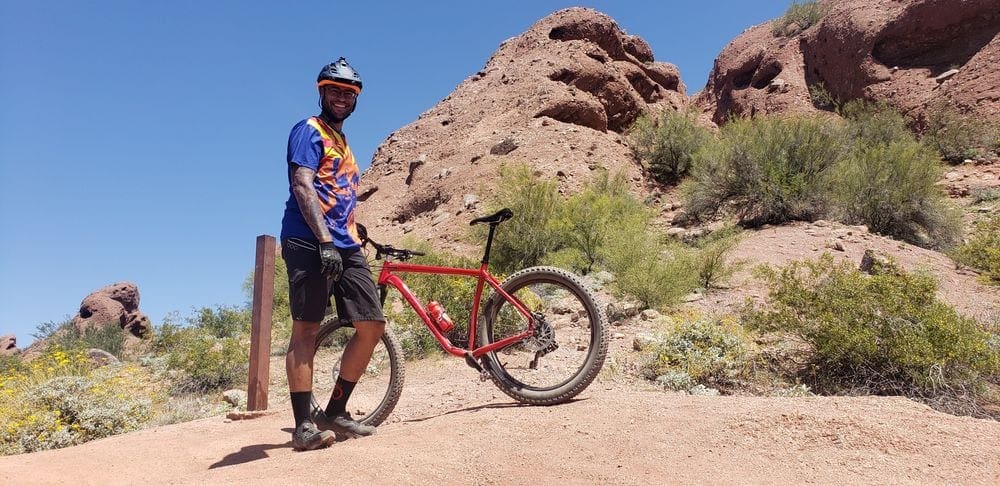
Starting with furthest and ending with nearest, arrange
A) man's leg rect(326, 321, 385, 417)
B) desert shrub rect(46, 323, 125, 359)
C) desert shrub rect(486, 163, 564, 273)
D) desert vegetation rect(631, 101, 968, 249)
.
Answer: desert shrub rect(46, 323, 125, 359) < desert vegetation rect(631, 101, 968, 249) < desert shrub rect(486, 163, 564, 273) < man's leg rect(326, 321, 385, 417)

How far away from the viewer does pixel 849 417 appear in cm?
304

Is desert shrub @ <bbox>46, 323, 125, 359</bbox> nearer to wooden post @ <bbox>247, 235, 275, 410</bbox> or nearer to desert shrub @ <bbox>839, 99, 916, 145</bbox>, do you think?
wooden post @ <bbox>247, 235, 275, 410</bbox>

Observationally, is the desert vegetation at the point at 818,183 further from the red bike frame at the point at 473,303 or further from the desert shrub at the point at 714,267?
the red bike frame at the point at 473,303

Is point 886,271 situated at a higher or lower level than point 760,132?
lower

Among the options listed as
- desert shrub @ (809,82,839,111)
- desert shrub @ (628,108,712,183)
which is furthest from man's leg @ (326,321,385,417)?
desert shrub @ (809,82,839,111)

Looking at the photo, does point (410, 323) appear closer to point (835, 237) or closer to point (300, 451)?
point (300, 451)

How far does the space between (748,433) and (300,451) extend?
2.37 m

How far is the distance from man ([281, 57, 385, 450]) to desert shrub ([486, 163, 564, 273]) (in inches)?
349

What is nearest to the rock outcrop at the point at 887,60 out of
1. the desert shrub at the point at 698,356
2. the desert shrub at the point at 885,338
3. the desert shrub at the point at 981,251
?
the desert shrub at the point at 981,251

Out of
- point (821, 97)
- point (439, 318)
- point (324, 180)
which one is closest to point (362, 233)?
point (324, 180)

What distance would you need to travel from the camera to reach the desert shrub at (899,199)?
1380 centimetres

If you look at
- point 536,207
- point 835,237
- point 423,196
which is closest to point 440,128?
point 423,196

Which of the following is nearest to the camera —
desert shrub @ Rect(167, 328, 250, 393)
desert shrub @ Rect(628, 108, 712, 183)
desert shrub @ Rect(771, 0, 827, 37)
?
desert shrub @ Rect(167, 328, 250, 393)

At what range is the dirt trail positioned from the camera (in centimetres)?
261
